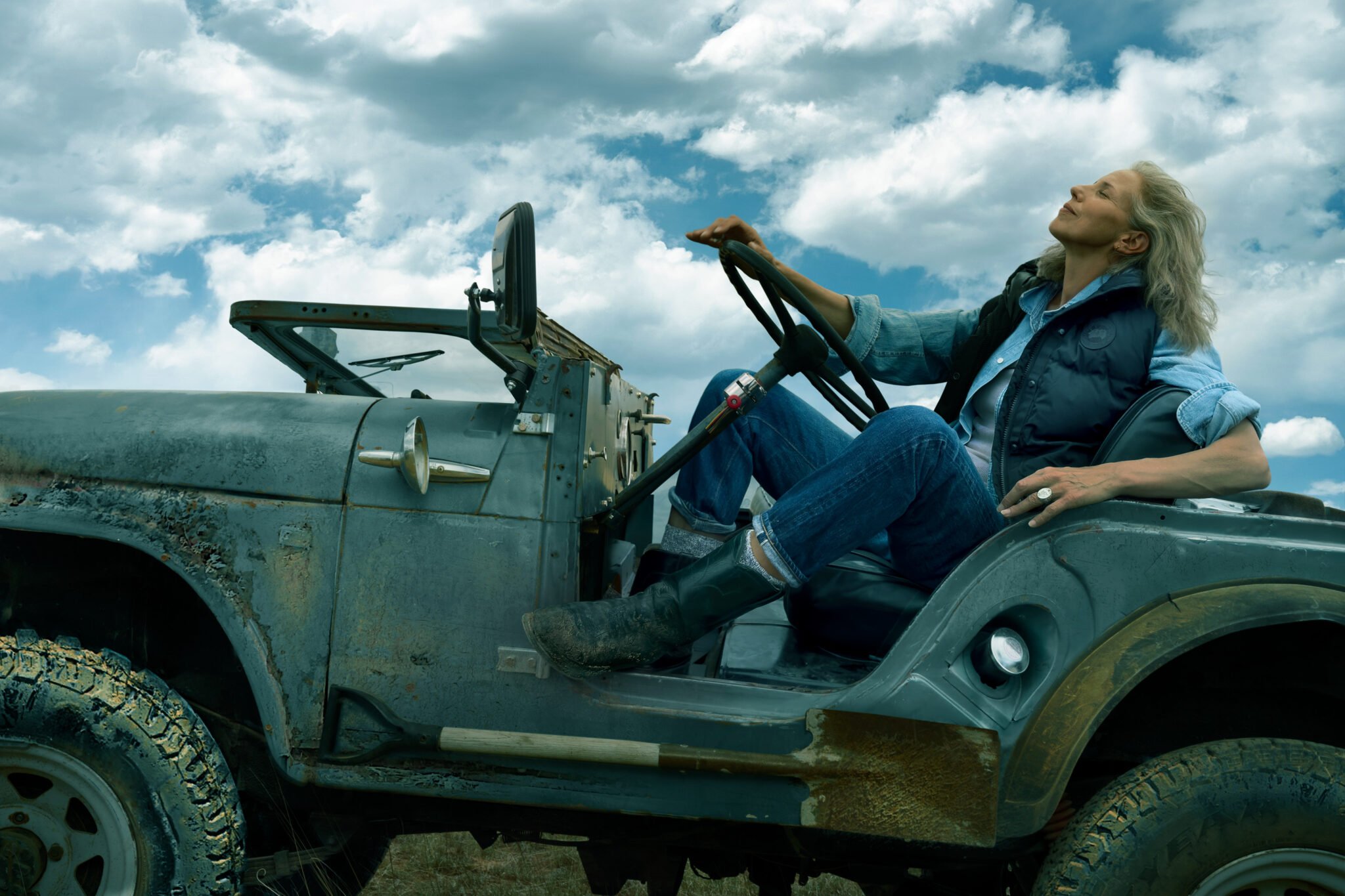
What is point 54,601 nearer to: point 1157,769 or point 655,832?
point 655,832

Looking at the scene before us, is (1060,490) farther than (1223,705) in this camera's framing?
No

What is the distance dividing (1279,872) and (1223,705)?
37 cm

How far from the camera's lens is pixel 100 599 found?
2.21 meters

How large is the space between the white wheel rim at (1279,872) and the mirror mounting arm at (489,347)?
1.68m

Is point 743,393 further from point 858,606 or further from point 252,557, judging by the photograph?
point 252,557

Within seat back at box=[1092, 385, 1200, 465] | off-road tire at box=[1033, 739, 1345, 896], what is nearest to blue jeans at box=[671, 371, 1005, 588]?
seat back at box=[1092, 385, 1200, 465]

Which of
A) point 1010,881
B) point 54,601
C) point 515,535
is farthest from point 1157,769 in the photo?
point 54,601

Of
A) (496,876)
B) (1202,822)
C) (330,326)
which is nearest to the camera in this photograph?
(1202,822)

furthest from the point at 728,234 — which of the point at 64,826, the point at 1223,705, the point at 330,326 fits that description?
the point at 64,826

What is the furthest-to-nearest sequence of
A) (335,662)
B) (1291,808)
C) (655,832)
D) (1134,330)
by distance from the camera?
(1134,330), (655,832), (335,662), (1291,808)

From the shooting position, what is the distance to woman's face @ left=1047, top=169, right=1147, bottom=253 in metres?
2.54

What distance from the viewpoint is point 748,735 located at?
1.96 metres

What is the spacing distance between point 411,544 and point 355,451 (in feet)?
0.82

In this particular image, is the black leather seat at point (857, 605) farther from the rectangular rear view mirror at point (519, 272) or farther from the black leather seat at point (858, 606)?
the rectangular rear view mirror at point (519, 272)
